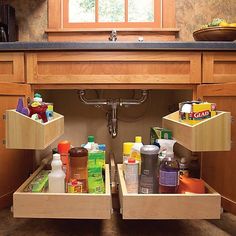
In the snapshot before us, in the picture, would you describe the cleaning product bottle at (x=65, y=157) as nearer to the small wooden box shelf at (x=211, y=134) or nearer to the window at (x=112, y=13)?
the small wooden box shelf at (x=211, y=134)

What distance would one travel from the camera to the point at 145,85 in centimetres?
142

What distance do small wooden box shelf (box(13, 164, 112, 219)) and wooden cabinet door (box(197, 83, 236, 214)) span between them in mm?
Result: 592

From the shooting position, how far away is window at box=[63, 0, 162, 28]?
6.26 ft

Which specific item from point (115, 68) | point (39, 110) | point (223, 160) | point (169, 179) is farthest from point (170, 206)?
point (115, 68)

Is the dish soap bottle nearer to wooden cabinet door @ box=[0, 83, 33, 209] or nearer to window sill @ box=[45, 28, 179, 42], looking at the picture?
wooden cabinet door @ box=[0, 83, 33, 209]

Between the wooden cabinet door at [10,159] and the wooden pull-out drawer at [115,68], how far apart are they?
5.7 inches

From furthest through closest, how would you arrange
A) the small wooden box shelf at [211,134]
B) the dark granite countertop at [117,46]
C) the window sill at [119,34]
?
the window sill at [119,34] < the dark granite countertop at [117,46] < the small wooden box shelf at [211,134]

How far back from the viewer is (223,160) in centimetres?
125

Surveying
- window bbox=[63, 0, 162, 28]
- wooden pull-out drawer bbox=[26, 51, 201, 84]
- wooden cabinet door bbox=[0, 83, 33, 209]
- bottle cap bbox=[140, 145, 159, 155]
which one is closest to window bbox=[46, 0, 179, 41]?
window bbox=[63, 0, 162, 28]

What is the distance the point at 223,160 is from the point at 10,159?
0.98 meters

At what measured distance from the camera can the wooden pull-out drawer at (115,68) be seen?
1382 millimetres

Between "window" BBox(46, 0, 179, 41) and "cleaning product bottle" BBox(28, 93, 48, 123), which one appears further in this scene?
"window" BBox(46, 0, 179, 41)

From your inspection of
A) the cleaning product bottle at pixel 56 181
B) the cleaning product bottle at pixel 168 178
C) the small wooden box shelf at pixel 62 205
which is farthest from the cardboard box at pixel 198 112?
the cleaning product bottle at pixel 56 181

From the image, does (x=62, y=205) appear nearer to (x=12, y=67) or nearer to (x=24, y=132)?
(x=24, y=132)
